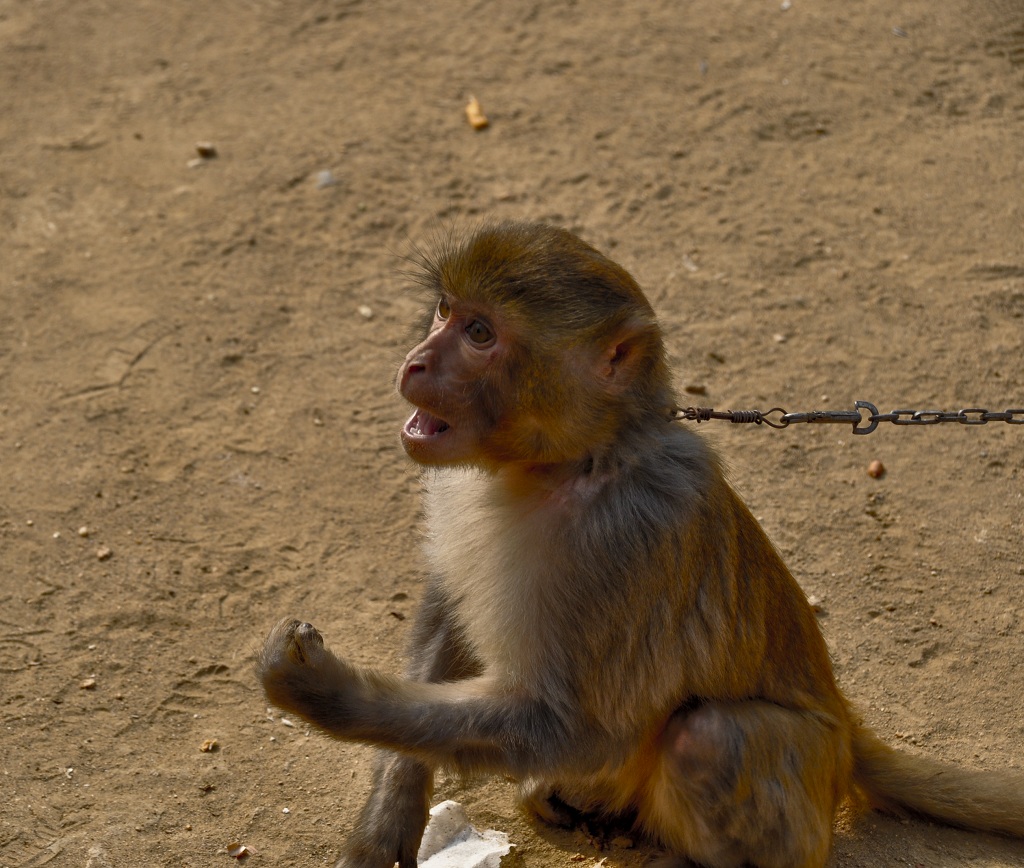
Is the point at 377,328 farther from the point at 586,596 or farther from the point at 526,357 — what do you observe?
the point at 586,596

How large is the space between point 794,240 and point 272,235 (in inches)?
104

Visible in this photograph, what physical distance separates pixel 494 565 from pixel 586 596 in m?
0.31

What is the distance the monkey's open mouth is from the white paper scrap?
127 cm

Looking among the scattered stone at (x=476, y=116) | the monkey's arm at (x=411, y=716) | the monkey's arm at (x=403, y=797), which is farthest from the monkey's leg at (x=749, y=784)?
the scattered stone at (x=476, y=116)

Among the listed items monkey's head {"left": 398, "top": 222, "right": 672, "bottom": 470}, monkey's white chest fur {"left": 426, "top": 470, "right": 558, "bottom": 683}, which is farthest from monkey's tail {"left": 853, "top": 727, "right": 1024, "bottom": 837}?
monkey's head {"left": 398, "top": 222, "right": 672, "bottom": 470}

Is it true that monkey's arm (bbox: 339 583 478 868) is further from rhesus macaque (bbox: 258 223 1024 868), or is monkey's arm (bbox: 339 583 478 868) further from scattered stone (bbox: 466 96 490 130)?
scattered stone (bbox: 466 96 490 130)

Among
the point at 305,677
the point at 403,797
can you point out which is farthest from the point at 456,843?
the point at 305,677

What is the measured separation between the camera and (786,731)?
3.41 metres

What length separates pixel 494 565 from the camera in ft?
11.2

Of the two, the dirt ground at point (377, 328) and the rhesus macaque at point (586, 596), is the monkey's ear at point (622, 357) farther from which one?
the dirt ground at point (377, 328)

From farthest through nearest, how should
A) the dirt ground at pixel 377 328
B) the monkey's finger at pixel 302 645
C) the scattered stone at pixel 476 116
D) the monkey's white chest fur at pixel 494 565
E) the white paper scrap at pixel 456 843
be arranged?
the scattered stone at pixel 476 116, the dirt ground at pixel 377 328, the white paper scrap at pixel 456 843, the monkey's white chest fur at pixel 494 565, the monkey's finger at pixel 302 645

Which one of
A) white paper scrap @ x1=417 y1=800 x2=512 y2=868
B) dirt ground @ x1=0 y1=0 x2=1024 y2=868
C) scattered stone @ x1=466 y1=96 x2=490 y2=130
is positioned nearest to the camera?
white paper scrap @ x1=417 y1=800 x2=512 y2=868

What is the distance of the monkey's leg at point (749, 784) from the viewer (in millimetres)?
3328

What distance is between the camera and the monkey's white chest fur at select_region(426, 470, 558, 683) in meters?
3.28
